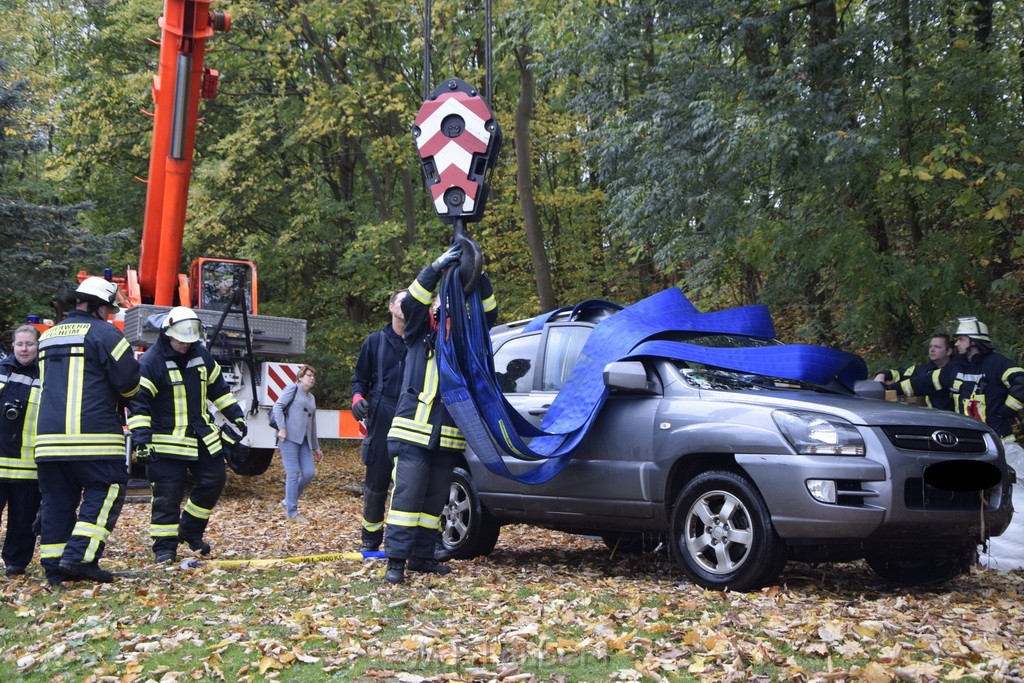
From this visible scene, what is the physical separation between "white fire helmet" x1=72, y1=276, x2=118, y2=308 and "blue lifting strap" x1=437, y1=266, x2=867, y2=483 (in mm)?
2253

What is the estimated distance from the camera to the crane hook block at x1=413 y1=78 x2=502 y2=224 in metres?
7.78

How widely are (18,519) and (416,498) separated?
2.88 m

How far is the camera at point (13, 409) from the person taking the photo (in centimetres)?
797

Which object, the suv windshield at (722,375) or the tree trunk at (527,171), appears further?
the tree trunk at (527,171)

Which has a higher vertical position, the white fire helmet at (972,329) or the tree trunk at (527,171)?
the tree trunk at (527,171)

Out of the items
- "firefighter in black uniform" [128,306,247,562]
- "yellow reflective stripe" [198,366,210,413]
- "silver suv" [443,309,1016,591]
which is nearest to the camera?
"silver suv" [443,309,1016,591]

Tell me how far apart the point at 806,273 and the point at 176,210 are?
293 inches

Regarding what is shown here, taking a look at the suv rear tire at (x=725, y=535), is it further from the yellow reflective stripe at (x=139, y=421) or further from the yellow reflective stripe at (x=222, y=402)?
the yellow reflective stripe at (x=139, y=421)

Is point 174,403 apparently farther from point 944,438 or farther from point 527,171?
point 527,171

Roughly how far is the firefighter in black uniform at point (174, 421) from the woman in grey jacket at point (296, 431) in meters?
3.46

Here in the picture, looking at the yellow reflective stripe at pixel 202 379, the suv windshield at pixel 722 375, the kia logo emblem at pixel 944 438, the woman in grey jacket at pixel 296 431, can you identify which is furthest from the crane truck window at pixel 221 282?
the kia logo emblem at pixel 944 438

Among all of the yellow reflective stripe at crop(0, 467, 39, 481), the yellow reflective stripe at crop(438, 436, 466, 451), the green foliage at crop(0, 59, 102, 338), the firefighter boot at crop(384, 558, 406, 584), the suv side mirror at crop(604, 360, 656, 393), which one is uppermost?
the green foliage at crop(0, 59, 102, 338)

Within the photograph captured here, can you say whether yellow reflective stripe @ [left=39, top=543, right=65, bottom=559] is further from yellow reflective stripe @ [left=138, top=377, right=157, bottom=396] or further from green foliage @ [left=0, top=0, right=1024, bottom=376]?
green foliage @ [left=0, top=0, right=1024, bottom=376]

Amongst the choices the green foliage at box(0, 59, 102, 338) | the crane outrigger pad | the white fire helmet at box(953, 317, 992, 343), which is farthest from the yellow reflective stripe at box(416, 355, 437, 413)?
the green foliage at box(0, 59, 102, 338)
